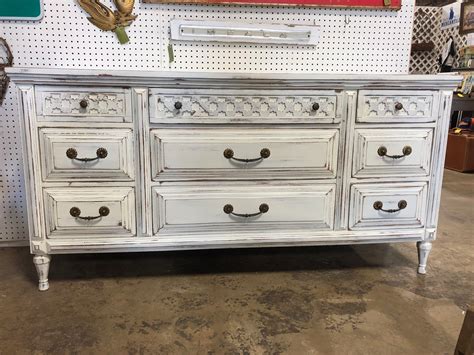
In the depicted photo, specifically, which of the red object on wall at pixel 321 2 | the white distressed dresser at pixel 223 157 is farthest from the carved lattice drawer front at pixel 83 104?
the red object on wall at pixel 321 2

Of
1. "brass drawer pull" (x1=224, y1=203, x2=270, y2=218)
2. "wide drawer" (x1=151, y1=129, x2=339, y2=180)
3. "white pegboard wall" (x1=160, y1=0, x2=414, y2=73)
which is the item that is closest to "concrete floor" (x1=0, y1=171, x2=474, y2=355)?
"brass drawer pull" (x1=224, y1=203, x2=270, y2=218)

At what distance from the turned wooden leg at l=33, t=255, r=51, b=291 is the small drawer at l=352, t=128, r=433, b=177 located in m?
1.44

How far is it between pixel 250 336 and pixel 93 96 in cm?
113

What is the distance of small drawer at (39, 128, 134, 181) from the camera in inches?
67.8

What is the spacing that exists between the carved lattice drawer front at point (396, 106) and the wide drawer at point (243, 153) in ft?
0.58

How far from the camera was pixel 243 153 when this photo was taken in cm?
183

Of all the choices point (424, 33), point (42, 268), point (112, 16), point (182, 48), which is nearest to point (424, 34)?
point (424, 33)

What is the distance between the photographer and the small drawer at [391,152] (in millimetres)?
1890

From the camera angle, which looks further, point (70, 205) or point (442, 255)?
point (442, 255)

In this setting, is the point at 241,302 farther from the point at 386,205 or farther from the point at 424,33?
the point at 424,33

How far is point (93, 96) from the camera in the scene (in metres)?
1.71

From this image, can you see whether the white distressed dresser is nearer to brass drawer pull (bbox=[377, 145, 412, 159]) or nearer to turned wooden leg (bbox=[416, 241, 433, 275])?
brass drawer pull (bbox=[377, 145, 412, 159])

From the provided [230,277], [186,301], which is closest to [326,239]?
[230,277]

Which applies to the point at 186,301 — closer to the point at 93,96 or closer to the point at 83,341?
the point at 83,341
